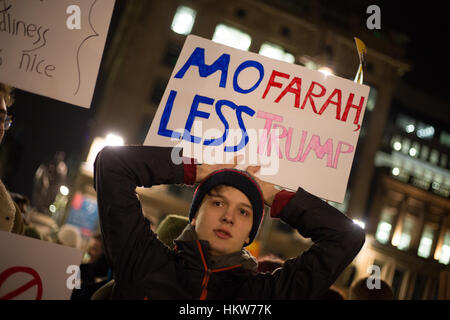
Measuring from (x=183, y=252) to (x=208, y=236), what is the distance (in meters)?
0.14

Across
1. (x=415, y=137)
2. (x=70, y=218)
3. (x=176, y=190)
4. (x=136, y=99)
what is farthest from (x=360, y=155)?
(x=70, y=218)

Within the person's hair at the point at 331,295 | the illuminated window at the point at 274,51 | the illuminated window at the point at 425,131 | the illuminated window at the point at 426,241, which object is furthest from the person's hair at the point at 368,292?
the illuminated window at the point at 425,131

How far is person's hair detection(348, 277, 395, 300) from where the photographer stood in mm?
2938

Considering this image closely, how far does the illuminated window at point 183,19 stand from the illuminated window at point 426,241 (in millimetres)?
22253

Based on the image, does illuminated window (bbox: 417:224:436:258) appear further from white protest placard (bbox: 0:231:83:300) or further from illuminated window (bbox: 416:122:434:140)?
white protest placard (bbox: 0:231:83:300)

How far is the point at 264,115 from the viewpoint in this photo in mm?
2230

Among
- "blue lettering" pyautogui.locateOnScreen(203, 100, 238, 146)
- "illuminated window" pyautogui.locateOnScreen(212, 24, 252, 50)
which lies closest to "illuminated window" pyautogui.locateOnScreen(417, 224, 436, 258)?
"illuminated window" pyautogui.locateOnScreen(212, 24, 252, 50)

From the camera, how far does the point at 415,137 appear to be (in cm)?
3105

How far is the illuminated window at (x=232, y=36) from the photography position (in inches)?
1017

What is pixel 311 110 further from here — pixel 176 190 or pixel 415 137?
pixel 415 137

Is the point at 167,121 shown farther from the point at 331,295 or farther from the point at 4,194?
the point at 331,295

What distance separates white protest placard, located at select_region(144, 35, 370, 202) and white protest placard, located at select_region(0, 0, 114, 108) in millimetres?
470

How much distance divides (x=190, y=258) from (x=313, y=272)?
1.88 ft

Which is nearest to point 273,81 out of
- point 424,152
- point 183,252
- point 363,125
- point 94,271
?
point 183,252
